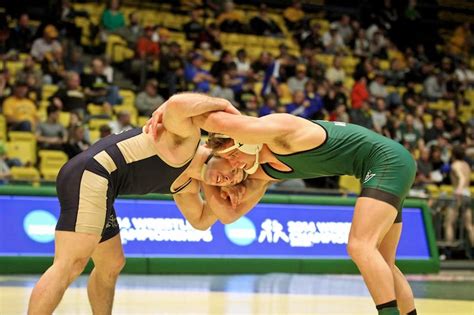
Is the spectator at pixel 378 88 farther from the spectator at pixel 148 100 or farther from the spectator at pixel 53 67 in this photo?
the spectator at pixel 53 67

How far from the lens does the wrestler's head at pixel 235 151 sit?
5641 millimetres

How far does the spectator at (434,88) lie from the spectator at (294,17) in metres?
3.11

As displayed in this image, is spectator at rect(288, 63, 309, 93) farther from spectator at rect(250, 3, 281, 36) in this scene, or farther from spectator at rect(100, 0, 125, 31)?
spectator at rect(100, 0, 125, 31)

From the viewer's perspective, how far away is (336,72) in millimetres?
18016

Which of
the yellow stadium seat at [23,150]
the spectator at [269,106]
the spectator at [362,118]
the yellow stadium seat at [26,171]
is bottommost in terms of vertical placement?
the yellow stadium seat at [26,171]

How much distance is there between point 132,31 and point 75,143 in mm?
4413

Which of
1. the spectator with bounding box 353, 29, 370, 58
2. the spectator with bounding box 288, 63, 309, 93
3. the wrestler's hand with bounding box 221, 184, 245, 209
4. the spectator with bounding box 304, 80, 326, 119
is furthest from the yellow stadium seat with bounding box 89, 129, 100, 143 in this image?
the spectator with bounding box 353, 29, 370, 58

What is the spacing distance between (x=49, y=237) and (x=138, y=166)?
4.81 meters

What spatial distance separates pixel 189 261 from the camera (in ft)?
35.1

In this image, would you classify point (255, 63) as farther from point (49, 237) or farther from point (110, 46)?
point (49, 237)

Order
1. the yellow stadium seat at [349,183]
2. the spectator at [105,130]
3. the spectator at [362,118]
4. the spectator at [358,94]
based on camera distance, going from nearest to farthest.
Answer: the spectator at [105,130] → the yellow stadium seat at [349,183] → the spectator at [362,118] → the spectator at [358,94]

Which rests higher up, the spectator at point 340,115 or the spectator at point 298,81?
the spectator at point 298,81

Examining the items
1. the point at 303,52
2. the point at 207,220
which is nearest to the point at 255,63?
the point at 303,52

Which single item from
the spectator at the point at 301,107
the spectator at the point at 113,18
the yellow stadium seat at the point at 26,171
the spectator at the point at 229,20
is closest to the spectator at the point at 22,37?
the spectator at the point at 113,18
